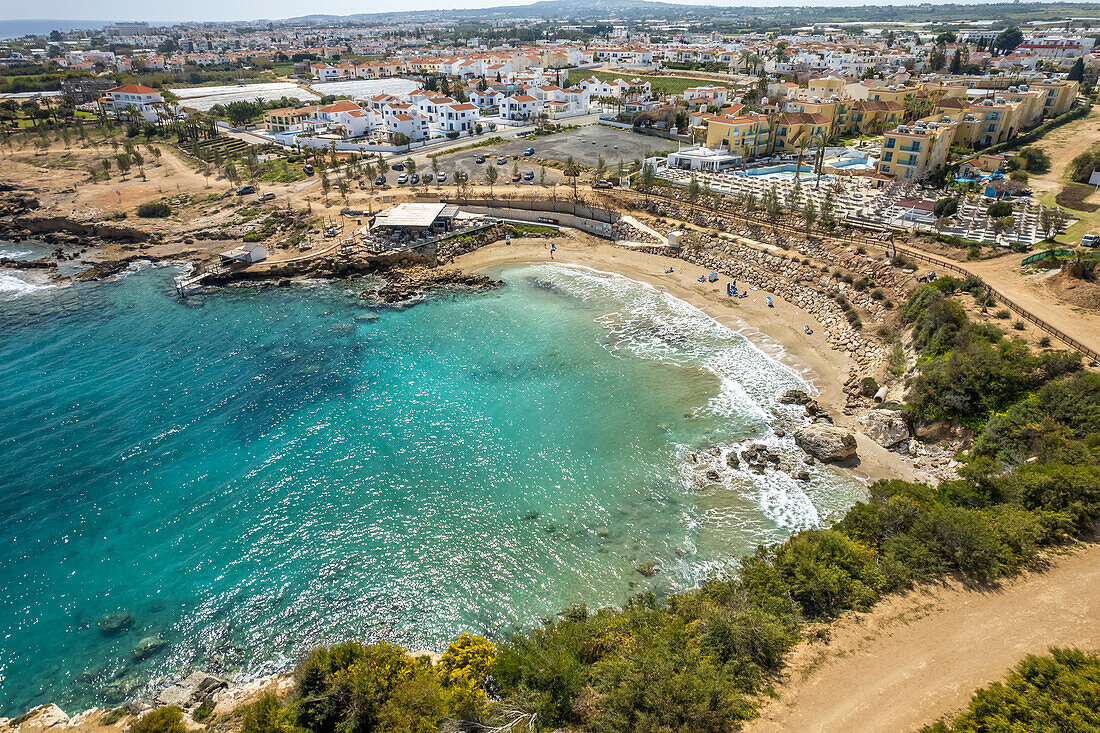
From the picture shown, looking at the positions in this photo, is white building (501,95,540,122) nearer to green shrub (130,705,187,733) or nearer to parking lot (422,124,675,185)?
parking lot (422,124,675,185)

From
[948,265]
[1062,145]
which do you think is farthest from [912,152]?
[1062,145]

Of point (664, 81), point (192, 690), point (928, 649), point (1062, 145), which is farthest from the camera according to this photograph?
point (664, 81)

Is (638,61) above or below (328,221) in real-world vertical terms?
above

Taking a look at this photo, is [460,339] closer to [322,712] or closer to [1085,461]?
[322,712]

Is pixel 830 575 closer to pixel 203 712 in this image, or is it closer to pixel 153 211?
pixel 203 712

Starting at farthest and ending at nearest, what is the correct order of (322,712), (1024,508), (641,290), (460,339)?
1. (641,290)
2. (460,339)
3. (1024,508)
4. (322,712)

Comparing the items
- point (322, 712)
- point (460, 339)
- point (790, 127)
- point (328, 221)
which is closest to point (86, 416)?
point (460, 339)
